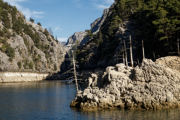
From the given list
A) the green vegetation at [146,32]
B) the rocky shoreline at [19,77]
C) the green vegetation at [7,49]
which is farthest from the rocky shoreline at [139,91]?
the green vegetation at [7,49]

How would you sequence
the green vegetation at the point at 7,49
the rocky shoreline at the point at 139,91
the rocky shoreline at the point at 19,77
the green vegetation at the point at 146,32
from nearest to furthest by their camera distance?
1. the rocky shoreline at the point at 139,91
2. the green vegetation at the point at 146,32
3. the rocky shoreline at the point at 19,77
4. the green vegetation at the point at 7,49

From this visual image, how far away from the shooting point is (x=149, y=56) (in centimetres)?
8869

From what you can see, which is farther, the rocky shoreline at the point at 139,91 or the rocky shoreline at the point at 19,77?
the rocky shoreline at the point at 19,77

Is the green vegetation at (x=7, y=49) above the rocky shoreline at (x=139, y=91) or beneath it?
above

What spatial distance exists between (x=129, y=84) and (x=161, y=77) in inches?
234

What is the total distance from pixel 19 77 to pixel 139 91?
129 metres

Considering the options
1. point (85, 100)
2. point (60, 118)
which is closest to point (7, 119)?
point (60, 118)

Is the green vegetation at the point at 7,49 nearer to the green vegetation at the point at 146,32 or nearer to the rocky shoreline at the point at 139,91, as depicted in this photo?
the green vegetation at the point at 146,32

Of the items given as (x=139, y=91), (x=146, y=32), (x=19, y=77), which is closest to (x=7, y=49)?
(x=19, y=77)

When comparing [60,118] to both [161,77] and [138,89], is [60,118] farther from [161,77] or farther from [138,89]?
[161,77]

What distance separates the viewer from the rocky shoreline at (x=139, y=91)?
45.8m

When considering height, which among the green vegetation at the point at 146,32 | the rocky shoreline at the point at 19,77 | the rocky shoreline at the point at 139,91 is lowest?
the rocky shoreline at the point at 139,91

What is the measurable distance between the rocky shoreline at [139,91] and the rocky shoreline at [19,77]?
112 meters

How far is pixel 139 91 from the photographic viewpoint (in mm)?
46656
